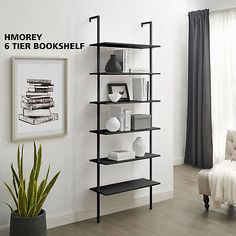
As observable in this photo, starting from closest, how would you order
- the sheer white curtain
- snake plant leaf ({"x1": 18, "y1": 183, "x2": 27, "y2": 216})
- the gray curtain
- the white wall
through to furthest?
snake plant leaf ({"x1": 18, "y1": 183, "x2": 27, "y2": 216}), the white wall, the sheer white curtain, the gray curtain

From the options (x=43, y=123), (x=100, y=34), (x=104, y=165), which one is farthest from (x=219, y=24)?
(x=43, y=123)

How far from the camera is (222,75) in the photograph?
6098 millimetres

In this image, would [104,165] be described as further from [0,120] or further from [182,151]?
[182,151]

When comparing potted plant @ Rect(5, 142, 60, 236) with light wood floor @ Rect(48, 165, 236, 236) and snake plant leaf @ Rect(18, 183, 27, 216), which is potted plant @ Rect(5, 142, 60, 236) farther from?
light wood floor @ Rect(48, 165, 236, 236)

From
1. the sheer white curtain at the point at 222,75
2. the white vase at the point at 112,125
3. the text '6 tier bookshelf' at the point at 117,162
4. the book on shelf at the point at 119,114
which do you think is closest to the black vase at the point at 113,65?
the text '6 tier bookshelf' at the point at 117,162

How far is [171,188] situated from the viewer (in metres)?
4.98

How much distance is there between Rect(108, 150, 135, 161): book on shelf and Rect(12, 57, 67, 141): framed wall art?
52 centimetres

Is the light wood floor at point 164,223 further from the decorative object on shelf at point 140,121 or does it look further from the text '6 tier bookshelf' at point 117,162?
the decorative object on shelf at point 140,121

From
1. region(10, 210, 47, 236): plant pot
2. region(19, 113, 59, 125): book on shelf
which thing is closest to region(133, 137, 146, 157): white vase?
region(19, 113, 59, 125): book on shelf

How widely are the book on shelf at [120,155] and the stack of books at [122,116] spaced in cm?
23

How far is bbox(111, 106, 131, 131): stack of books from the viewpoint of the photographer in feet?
13.9

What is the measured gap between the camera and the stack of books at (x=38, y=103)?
3835 millimetres

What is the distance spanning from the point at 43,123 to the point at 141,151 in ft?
3.45

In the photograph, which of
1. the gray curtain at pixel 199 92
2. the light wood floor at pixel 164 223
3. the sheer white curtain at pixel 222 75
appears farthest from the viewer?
the gray curtain at pixel 199 92
